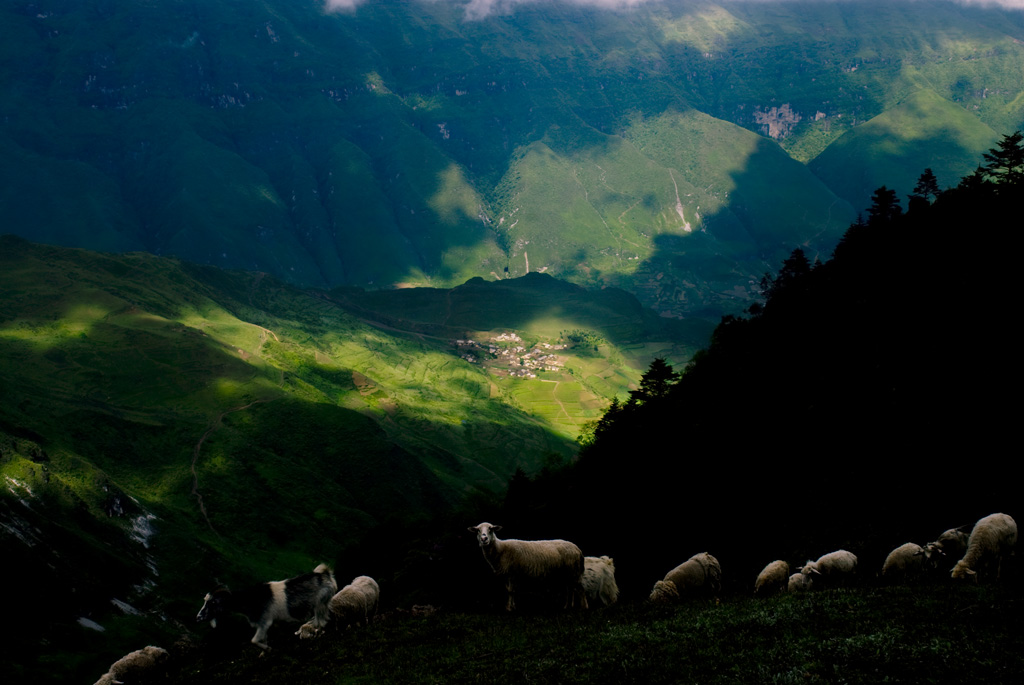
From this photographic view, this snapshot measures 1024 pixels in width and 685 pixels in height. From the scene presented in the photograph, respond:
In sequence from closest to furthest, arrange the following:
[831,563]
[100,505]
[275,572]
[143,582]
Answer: [831,563] → [143,582] → [100,505] → [275,572]

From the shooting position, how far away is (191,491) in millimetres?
171750

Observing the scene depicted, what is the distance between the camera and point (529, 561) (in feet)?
107

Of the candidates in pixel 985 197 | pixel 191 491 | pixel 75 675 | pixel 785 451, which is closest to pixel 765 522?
pixel 785 451

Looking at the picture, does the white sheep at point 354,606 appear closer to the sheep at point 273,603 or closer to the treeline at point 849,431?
the sheep at point 273,603

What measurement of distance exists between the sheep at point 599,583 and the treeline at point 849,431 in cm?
603

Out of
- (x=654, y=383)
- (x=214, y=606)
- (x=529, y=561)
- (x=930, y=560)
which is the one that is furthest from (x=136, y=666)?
(x=654, y=383)

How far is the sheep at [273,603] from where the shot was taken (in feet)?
116

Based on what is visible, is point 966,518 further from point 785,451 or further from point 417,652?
point 417,652

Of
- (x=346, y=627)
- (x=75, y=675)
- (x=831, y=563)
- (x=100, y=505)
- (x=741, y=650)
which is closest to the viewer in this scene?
(x=741, y=650)

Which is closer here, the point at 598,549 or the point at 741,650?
the point at 741,650

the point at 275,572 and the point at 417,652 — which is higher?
the point at 417,652

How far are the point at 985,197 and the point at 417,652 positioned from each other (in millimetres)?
72836

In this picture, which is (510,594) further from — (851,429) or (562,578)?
(851,429)

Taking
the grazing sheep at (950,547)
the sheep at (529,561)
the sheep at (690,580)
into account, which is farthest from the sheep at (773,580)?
the sheep at (529,561)
